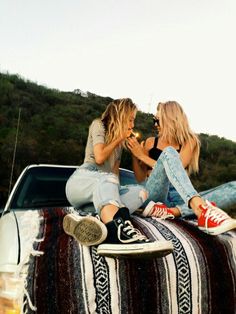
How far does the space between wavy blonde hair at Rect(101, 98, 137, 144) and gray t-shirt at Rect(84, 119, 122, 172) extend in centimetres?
5

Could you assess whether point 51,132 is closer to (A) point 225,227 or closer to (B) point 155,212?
(B) point 155,212

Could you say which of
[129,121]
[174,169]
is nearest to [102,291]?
[174,169]

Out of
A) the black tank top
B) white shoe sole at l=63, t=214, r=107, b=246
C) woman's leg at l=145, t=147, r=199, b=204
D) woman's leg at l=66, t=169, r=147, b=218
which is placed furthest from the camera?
the black tank top

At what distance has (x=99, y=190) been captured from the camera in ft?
9.77

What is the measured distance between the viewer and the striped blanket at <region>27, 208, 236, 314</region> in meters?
2.32

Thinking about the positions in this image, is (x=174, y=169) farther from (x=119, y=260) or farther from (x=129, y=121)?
(x=119, y=260)

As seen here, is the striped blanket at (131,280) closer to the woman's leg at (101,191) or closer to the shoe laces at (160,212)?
the woman's leg at (101,191)

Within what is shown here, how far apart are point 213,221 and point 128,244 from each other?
0.68m

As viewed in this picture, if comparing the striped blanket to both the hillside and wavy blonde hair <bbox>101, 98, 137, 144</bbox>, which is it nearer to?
wavy blonde hair <bbox>101, 98, 137, 144</bbox>

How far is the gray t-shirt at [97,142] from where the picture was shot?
12.2ft

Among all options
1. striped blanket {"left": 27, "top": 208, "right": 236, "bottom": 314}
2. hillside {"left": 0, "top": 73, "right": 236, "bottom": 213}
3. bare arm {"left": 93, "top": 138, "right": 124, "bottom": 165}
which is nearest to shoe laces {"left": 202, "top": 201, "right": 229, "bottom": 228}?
striped blanket {"left": 27, "top": 208, "right": 236, "bottom": 314}

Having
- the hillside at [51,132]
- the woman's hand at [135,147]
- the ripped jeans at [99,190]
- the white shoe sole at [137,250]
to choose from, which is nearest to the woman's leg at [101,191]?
the ripped jeans at [99,190]

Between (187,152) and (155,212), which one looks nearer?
(155,212)

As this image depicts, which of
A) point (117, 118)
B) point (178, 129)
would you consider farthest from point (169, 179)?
point (178, 129)
